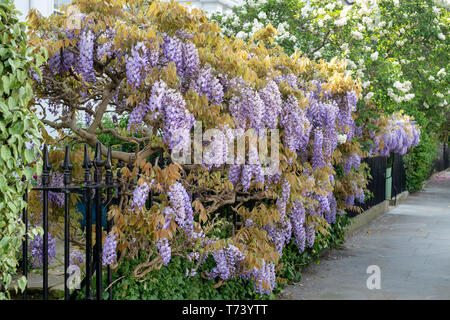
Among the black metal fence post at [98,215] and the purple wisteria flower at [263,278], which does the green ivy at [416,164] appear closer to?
the purple wisteria flower at [263,278]

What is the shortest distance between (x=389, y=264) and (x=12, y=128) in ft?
19.9

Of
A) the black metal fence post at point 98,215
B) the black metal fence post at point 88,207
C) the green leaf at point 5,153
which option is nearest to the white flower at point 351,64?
the black metal fence post at point 98,215

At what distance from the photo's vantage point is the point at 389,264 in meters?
8.05

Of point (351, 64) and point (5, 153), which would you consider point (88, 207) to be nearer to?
point (5, 153)

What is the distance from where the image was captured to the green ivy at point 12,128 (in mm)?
3115

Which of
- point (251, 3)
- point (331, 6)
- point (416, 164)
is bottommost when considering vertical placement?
point (416, 164)

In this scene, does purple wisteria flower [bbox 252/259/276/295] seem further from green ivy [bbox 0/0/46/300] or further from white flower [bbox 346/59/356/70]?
white flower [bbox 346/59/356/70]

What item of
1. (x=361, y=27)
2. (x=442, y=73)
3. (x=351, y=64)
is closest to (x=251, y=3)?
(x=361, y=27)

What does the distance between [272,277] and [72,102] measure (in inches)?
98.5

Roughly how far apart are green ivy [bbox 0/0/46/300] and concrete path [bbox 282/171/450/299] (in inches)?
145

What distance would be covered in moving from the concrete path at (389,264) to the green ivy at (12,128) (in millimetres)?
3687

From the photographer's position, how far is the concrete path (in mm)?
6527

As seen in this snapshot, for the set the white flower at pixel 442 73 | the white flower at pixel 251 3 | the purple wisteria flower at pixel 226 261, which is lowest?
the purple wisteria flower at pixel 226 261

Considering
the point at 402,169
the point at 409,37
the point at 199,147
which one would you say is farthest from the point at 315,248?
the point at 402,169
